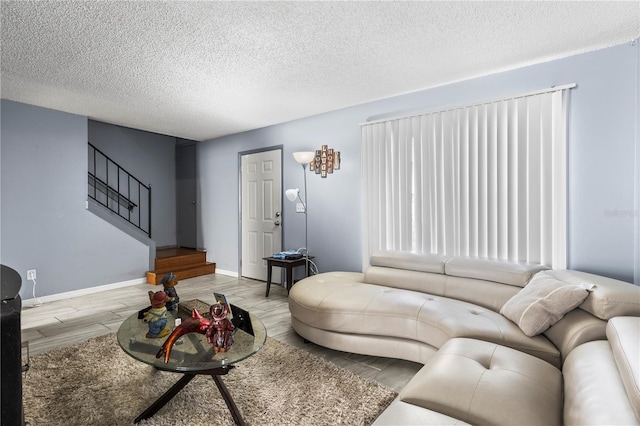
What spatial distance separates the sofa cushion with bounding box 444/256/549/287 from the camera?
105 inches

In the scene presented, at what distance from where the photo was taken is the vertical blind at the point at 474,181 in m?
2.87

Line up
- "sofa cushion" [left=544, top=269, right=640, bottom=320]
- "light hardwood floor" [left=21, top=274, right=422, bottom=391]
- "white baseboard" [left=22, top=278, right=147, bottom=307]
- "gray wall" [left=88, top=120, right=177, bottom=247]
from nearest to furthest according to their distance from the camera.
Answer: "sofa cushion" [left=544, top=269, right=640, bottom=320] → "light hardwood floor" [left=21, top=274, right=422, bottom=391] → "white baseboard" [left=22, top=278, right=147, bottom=307] → "gray wall" [left=88, top=120, right=177, bottom=247]

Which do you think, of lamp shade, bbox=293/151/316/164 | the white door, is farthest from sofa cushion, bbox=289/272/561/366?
the white door

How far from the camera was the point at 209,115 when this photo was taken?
4586 mm

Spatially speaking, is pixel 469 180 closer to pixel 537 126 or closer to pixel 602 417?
pixel 537 126

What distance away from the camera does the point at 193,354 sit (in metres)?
1.83

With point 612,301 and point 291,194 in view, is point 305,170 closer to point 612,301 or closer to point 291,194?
point 291,194

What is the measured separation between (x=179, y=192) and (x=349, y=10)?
589 cm

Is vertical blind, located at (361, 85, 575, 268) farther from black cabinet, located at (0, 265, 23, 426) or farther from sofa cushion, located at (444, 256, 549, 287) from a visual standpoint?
black cabinet, located at (0, 265, 23, 426)

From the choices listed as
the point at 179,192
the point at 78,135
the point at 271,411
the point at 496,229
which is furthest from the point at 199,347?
the point at 179,192

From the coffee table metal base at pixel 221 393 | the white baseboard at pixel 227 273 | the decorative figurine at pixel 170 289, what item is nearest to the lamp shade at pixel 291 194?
the white baseboard at pixel 227 273

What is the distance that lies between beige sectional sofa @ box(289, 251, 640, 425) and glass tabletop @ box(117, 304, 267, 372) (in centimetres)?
83

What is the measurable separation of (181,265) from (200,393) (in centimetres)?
403

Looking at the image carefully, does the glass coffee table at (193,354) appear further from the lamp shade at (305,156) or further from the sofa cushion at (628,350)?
the lamp shade at (305,156)
